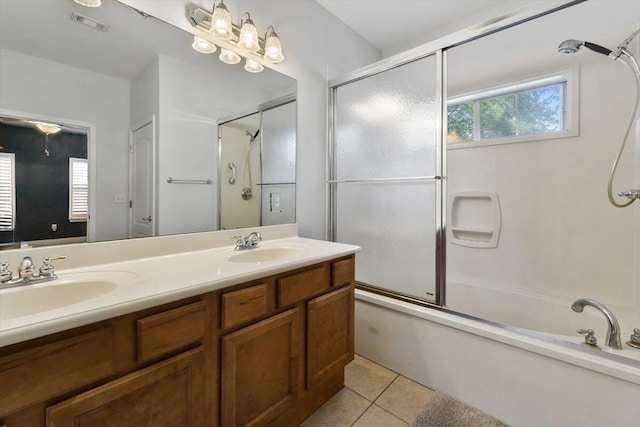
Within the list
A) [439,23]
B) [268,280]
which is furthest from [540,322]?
[439,23]

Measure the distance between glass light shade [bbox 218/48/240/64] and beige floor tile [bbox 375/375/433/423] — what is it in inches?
85.5

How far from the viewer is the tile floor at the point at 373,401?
1458 mm

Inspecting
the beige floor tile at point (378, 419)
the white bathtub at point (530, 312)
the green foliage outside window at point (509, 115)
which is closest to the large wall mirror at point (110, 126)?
the beige floor tile at point (378, 419)

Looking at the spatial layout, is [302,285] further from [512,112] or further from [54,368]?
[512,112]

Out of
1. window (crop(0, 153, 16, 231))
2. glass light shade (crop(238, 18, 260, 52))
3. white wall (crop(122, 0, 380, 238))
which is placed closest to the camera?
window (crop(0, 153, 16, 231))

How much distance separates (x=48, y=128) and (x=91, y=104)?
7.4 inches

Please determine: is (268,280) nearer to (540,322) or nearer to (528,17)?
(528,17)

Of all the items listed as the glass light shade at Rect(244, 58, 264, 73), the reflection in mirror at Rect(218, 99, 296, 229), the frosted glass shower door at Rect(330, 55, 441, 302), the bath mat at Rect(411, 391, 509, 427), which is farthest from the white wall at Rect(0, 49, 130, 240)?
the bath mat at Rect(411, 391, 509, 427)

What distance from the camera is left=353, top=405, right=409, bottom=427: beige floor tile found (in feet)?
4.71

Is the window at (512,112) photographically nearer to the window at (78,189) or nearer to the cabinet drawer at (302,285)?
the cabinet drawer at (302,285)

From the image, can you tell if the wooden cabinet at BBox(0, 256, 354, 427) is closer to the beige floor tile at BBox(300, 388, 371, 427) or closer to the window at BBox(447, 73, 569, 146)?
the beige floor tile at BBox(300, 388, 371, 427)

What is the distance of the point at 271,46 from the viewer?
1827 millimetres

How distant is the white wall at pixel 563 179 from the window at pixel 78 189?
7.20ft

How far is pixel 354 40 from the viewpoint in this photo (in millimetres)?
2592
